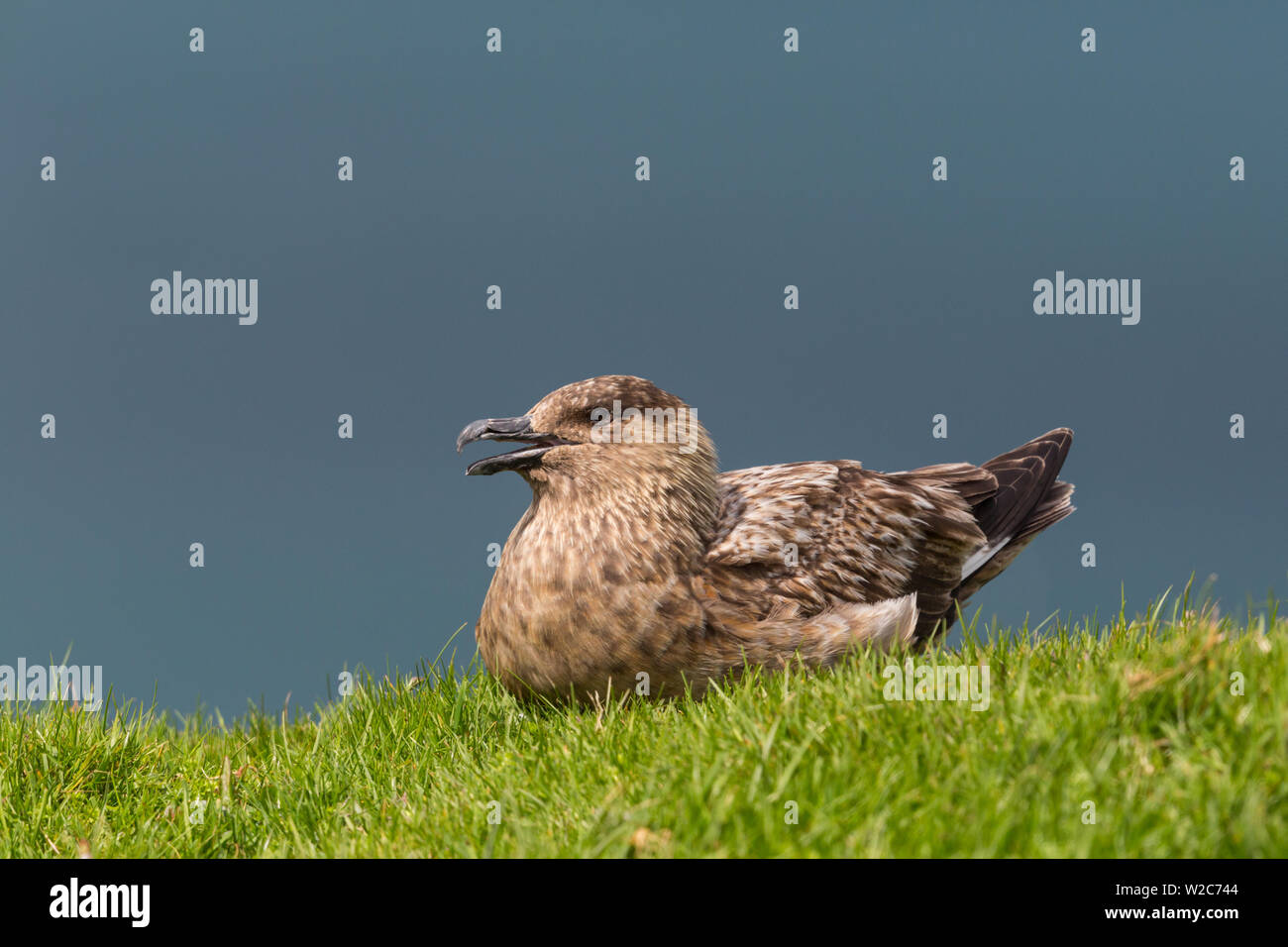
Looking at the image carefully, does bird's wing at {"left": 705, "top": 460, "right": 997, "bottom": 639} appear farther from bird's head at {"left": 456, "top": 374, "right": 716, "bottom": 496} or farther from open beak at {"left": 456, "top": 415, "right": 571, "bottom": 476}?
open beak at {"left": 456, "top": 415, "right": 571, "bottom": 476}

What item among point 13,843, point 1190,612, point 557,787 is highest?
point 1190,612

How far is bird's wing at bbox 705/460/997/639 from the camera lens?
5227mm

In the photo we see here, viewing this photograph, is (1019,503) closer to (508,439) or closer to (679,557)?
(679,557)

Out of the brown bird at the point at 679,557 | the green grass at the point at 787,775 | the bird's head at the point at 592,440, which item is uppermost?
the bird's head at the point at 592,440

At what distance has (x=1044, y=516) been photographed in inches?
262

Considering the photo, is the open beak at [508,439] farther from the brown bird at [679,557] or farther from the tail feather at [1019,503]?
the tail feather at [1019,503]

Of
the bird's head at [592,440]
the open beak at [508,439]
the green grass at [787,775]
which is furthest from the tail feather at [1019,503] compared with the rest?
the open beak at [508,439]

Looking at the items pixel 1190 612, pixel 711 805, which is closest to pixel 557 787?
pixel 711 805

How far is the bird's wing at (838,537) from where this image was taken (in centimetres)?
523

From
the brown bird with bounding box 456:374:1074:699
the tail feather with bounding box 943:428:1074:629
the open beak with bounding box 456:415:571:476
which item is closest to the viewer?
the brown bird with bounding box 456:374:1074:699

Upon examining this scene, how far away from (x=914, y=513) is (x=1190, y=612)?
1739mm

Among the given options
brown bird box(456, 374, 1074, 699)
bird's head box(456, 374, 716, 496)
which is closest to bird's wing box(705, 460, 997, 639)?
brown bird box(456, 374, 1074, 699)
